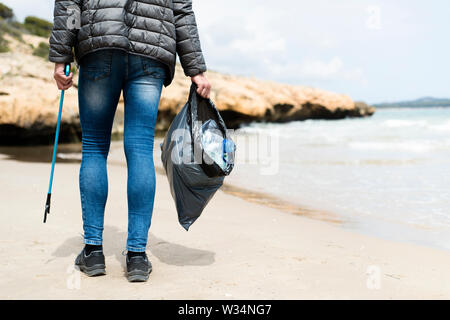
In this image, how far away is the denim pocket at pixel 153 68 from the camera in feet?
7.02

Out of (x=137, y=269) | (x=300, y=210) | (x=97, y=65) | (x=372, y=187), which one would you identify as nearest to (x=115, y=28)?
(x=97, y=65)

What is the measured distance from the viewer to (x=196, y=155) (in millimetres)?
2271

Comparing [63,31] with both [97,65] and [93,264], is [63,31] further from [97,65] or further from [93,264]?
[93,264]

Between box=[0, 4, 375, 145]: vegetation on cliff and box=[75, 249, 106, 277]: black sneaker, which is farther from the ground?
box=[0, 4, 375, 145]: vegetation on cliff

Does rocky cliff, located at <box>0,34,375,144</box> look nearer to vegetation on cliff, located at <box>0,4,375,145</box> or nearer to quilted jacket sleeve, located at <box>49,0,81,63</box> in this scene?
vegetation on cliff, located at <box>0,4,375,145</box>

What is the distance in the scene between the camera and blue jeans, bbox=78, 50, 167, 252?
213 centimetres

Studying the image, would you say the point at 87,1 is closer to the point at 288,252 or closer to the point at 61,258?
the point at 61,258

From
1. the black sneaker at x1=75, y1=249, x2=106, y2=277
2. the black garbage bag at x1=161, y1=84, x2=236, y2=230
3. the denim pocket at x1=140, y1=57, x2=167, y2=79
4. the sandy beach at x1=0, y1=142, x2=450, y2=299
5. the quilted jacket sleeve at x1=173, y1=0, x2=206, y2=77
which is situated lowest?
the sandy beach at x1=0, y1=142, x2=450, y2=299

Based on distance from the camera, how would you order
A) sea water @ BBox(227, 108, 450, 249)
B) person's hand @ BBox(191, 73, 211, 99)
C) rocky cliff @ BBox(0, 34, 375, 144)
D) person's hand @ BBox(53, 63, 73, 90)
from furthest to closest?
rocky cliff @ BBox(0, 34, 375, 144), sea water @ BBox(227, 108, 450, 249), person's hand @ BBox(191, 73, 211, 99), person's hand @ BBox(53, 63, 73, 90)

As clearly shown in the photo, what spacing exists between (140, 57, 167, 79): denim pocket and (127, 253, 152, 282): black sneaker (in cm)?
84

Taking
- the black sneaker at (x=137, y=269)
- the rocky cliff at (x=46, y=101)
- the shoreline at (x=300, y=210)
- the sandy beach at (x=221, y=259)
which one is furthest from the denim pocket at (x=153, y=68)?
the rocky cliff at (x=46, y=101)

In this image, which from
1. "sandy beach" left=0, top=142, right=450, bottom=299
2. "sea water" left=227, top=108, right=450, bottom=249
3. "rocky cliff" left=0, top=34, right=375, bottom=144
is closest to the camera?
"sandy beach" left=0, top=142, right=450, bottom=299

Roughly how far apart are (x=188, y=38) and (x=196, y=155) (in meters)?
0.56

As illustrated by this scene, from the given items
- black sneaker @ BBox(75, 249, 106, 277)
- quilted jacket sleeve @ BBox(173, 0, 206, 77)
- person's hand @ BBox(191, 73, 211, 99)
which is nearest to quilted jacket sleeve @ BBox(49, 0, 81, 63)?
quilted jacket sleeve @ BBox(173, 0, 206, 77)
